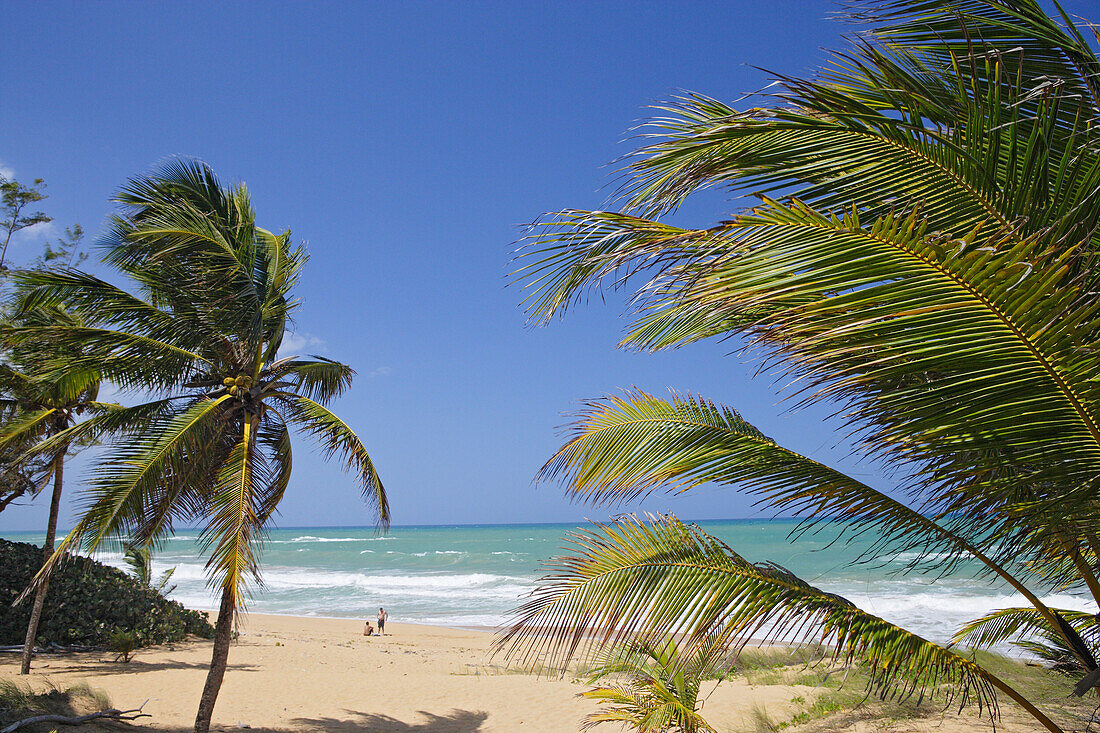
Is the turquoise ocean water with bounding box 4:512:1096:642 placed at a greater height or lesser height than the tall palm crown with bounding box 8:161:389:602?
lesser

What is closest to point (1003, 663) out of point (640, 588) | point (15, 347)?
point (640, 588)

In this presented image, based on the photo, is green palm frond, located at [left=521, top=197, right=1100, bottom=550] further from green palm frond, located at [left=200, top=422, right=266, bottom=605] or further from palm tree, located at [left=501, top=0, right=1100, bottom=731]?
green palm frond, located at [left=200, top=422, right=266, bottom=605]

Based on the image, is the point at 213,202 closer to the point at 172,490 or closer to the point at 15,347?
the point at 15,347

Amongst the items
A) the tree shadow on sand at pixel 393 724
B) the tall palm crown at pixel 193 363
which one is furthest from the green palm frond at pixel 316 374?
the tree shadow on sand at pixel 393 724

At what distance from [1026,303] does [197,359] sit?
690 cm

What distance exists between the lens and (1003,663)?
8602 millimetres

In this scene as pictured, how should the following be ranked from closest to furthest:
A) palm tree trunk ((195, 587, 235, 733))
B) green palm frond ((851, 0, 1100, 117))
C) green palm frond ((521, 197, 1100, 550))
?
green palm frond ((521, 197, 1100, 550)) → green palm frond ((851, 0, 1100, 117)) → palm tree trunk ((195, 587, 235, 733))

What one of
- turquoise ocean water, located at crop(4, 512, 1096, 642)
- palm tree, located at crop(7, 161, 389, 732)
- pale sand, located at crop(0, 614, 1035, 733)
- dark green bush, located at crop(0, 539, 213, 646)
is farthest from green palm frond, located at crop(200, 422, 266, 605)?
dark green bush, located at crop(0, 539, 213, 646)

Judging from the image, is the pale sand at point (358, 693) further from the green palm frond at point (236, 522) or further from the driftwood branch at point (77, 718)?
the green palm frond at point (236, 522)

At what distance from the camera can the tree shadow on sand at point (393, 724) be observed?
869 centimetres

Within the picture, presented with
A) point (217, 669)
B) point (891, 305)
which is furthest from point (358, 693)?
point (891, 305)

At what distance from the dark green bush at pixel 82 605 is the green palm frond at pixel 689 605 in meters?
11.6

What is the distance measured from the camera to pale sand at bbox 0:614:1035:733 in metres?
8.46

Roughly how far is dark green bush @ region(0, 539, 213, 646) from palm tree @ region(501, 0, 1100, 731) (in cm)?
1203
